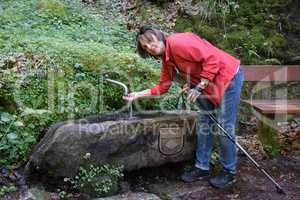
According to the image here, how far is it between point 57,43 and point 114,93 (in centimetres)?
120

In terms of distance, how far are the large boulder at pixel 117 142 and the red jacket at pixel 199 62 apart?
552 millimetres

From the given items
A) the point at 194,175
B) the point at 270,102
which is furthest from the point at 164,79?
the point at 270,102

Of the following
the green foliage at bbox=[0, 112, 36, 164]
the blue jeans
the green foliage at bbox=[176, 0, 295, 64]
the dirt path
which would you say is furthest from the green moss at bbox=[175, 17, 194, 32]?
the green foliage at bbox=[0, 112, 36, 164]

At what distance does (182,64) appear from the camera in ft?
12.4

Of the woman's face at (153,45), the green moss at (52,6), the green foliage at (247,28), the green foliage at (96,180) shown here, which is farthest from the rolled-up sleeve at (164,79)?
the green moss at (52,6)

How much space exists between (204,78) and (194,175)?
110 cm

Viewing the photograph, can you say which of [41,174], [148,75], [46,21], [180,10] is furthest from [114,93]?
[180,10]

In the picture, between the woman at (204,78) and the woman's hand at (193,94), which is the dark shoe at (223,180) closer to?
the woman at (204,78)

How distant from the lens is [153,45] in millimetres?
3773

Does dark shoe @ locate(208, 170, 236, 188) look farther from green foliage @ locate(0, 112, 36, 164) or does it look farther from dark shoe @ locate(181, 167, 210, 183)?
green foliage @ locate(0, 112, 36, 164)

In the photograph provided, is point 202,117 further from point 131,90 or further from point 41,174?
point 41,174

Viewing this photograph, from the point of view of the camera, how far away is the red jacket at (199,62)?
370 cm

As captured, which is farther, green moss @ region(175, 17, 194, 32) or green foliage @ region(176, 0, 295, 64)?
green moss @ region(175, 17, 194, 32)

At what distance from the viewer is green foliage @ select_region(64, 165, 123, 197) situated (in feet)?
12.8
